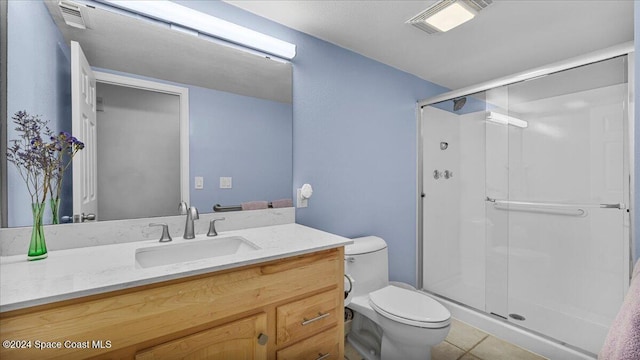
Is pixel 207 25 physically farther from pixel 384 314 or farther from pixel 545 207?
pixel 545 207

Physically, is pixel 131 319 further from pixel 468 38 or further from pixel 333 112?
pixel 468 38

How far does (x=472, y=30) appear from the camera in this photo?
1.78 metres

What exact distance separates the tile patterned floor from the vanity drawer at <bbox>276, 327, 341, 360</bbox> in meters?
0.70

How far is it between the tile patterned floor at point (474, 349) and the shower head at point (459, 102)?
6.06 feet

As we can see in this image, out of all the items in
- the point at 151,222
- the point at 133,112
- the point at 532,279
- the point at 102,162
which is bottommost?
the point at 532,279

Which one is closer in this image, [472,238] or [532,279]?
[532,279]

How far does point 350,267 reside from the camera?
1.79 m

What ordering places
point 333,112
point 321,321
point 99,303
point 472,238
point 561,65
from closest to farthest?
point 99,303 < point 321,321 < point 561,65 < point 333,112 < point 472,238

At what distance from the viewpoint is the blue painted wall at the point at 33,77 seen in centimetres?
103

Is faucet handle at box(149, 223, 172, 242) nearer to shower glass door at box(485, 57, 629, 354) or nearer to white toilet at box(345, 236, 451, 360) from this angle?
white toilet at box(345, 236, 451, 360)

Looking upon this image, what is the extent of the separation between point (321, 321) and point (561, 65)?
205 centimetres

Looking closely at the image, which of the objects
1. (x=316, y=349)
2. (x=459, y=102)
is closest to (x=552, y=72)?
(x=459, y=102)

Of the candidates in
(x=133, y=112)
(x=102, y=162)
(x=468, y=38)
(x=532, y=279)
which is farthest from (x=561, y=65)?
(x=102, y=162)

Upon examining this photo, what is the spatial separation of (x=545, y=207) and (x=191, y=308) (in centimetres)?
257
